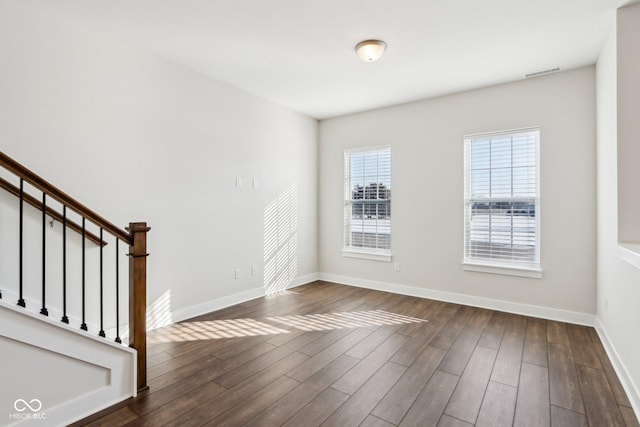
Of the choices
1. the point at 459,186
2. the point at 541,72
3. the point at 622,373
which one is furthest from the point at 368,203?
the point at 622,373

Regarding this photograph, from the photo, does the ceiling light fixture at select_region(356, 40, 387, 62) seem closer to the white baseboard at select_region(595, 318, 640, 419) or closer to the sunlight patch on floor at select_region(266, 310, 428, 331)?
the sunlight patch on floor at select_region(266, 310, 428, 331)

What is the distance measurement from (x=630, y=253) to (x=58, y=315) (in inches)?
162

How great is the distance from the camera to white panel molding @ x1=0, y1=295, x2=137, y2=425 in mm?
1615

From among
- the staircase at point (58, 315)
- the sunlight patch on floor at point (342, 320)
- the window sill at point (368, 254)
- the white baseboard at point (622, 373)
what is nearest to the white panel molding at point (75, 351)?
the staircase at point (58, 315)

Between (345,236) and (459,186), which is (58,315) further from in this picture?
(459,186)

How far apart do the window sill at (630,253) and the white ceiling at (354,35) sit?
70.9 inches

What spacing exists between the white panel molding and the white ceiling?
88.3 inches

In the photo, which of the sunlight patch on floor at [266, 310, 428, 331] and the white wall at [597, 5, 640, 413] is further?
the sunlight patch on floor at [266, 310, 428, 331]

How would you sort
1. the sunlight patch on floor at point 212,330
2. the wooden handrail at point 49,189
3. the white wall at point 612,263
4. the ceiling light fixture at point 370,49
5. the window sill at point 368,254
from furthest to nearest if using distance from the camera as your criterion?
the window sill at point 368,254 → the sunlight patch on floor at point 212,330 → the ceiling light fixture at point 370,49 → the white wall at point 612,263 → the wooden handrail at point 49,189

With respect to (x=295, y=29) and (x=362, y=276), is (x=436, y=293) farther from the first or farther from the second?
(x=295, y=29)

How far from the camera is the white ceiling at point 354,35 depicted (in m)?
2.44

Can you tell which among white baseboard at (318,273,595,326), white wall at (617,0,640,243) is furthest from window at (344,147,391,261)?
white wall at (617,0,640,243)

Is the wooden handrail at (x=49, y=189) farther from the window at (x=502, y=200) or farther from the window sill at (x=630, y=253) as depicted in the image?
the window at (x=502, y=200)

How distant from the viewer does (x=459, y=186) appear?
163 inches
